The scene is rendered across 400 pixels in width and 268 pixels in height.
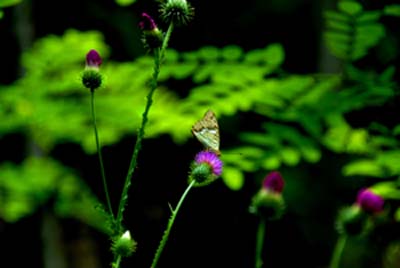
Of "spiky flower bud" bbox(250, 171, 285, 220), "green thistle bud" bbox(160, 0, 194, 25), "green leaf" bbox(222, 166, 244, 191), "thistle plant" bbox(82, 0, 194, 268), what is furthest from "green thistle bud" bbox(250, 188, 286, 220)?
"green leaf" bbox(222, 166, 244, 191)

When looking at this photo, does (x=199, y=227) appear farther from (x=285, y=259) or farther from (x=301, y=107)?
(x=301, y=107)

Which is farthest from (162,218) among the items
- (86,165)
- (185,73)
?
(185,73)

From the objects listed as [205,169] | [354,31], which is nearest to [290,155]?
[354,31]

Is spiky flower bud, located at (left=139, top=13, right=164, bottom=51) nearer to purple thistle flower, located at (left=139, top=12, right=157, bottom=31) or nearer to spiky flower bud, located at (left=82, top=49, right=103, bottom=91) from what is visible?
purple thistle flower, located at (left=139, top=12, right=157, bottom=31)

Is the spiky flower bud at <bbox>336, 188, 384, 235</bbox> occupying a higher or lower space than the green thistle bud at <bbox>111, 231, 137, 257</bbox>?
lower

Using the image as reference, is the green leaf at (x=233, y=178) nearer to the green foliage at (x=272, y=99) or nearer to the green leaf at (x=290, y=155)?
the green foliage at (x=272, y=99)

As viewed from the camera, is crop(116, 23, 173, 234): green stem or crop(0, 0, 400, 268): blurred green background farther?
crop(0, 0, 400, 268): blurred green background

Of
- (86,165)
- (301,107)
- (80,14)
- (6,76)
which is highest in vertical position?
(301,107)
